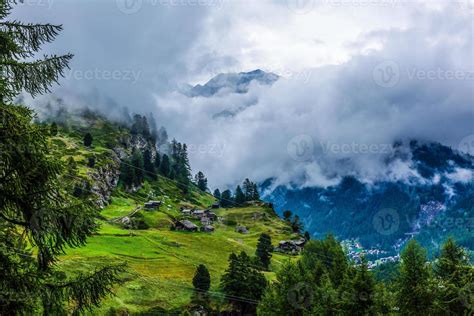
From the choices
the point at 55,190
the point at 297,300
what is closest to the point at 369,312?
the point at 297,300

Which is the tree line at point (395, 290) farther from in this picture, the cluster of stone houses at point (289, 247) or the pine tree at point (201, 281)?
the cluster of stone houses at point (289, 247)

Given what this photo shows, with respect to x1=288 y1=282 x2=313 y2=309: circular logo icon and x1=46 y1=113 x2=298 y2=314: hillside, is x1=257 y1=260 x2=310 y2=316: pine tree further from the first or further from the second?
x1=46 y1=113 x2=298 y2=314: hillside

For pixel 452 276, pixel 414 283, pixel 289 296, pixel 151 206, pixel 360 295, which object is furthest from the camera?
pixel 151 206

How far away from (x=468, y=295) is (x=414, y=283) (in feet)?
28.5

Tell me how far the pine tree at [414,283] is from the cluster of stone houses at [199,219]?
118357 millimetres

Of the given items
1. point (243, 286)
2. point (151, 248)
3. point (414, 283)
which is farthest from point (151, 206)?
point (414, 283)

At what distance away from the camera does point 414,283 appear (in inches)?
1869

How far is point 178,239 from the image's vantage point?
141 meters

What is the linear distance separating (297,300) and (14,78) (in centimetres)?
4943

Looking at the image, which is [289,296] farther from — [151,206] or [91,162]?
[91,162]

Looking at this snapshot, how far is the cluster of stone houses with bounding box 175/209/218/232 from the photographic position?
6372 inches

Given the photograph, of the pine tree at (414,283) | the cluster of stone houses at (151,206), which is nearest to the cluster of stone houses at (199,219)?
the cluster of stone houses at (151,206)

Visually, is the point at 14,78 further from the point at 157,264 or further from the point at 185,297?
the point at 157,264

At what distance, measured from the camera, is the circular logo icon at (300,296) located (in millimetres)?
56156
